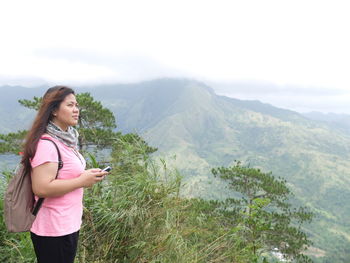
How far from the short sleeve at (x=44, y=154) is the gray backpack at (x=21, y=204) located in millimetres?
34

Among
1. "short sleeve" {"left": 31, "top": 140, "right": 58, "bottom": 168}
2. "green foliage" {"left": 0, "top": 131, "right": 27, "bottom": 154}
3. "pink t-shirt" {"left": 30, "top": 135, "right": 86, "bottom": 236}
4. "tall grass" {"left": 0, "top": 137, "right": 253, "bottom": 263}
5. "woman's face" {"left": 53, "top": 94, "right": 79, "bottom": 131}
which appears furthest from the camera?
"green foliage" {"left": 0, "top": 131, "right": 27, "bottom": 154}

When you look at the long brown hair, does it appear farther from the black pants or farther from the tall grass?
the tall grass

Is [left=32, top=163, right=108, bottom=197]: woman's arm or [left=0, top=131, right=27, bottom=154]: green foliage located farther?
[left=0, top=131, right=27, bottom=154]: green foliage

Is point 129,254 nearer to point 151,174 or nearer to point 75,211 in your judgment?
point 151,174

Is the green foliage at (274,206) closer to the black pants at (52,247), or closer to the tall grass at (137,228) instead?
the tall grass at (137,228)

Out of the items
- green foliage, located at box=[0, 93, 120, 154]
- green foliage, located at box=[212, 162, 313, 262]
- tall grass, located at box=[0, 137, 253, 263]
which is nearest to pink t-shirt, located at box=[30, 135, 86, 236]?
tall grass, located at box=[0, 137, 253, 263]

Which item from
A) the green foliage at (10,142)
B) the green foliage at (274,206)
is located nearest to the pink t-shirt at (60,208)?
the green foliage at (274,206)

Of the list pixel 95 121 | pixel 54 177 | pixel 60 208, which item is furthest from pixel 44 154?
pixel 95 121

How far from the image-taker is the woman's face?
2.05 m

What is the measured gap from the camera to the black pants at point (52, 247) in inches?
77.1

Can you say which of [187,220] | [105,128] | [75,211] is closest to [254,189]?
[105,128]

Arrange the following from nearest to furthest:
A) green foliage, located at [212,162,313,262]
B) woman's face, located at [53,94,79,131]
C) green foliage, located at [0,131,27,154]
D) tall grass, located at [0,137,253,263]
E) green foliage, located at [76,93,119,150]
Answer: woman's face, located at [53,94,79,131]
tall grass, located at [0,137,253,263]
green foliage, located at [0,131,27,154]
green foliage, located at [76,93,119,150]
green foliage, located at [212,162,313,262]

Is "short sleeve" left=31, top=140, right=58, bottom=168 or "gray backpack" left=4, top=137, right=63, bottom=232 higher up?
"short sleeve" left=31, top=140, right=58, bottom=168

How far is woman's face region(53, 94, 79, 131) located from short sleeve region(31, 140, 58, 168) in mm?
238
